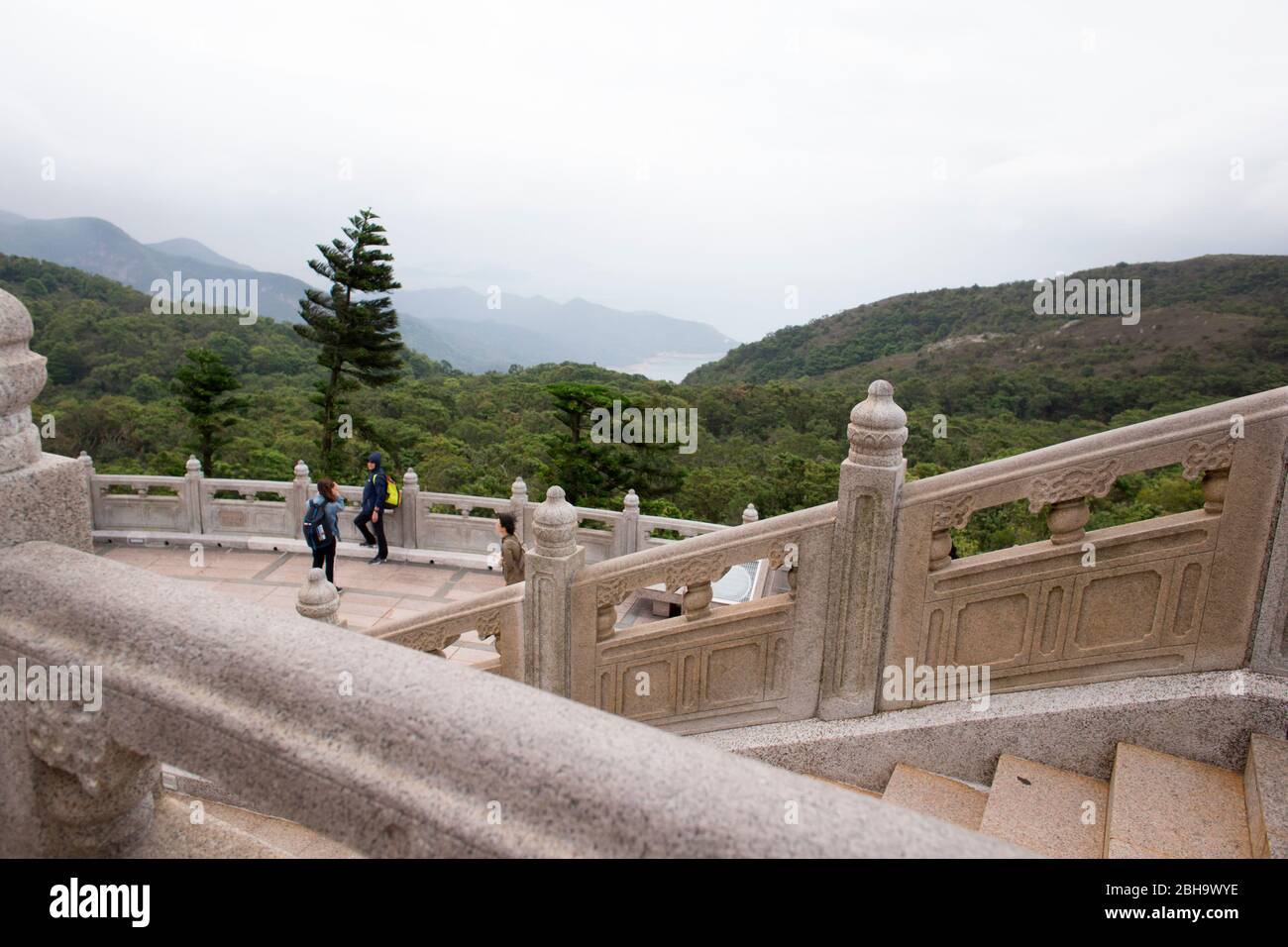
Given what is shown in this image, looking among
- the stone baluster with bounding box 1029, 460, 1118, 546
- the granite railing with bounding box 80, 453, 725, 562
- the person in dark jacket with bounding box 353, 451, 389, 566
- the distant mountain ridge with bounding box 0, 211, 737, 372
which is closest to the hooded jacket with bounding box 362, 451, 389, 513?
the person in dark jacket with bounding box 353, 451, 389, 566

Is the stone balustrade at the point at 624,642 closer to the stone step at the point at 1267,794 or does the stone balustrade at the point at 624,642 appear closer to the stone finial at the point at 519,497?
the stone step at the point at 1267,794

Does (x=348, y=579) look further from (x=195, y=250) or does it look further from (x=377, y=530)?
(x=195, y=250)

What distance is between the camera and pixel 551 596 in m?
4.43

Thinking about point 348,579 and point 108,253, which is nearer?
point 348,579

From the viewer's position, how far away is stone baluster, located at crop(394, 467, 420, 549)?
1088 centimetres

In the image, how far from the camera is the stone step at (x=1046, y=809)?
302 centimetres

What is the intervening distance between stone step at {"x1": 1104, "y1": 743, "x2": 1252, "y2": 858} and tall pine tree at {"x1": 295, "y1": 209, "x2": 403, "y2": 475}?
18.6 meters

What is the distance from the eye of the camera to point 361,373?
1964 centimetres

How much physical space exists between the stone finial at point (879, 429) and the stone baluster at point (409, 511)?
824 centimetres

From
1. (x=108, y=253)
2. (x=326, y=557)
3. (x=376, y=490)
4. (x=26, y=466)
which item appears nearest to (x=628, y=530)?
(x=376, y=490)

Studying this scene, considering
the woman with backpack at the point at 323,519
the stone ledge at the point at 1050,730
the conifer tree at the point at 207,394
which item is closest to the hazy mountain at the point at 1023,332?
the stone ledge at the point at 1050,730

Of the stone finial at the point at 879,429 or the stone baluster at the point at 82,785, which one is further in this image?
the stone finial at the point at 879,429

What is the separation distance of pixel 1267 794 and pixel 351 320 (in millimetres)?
19347
